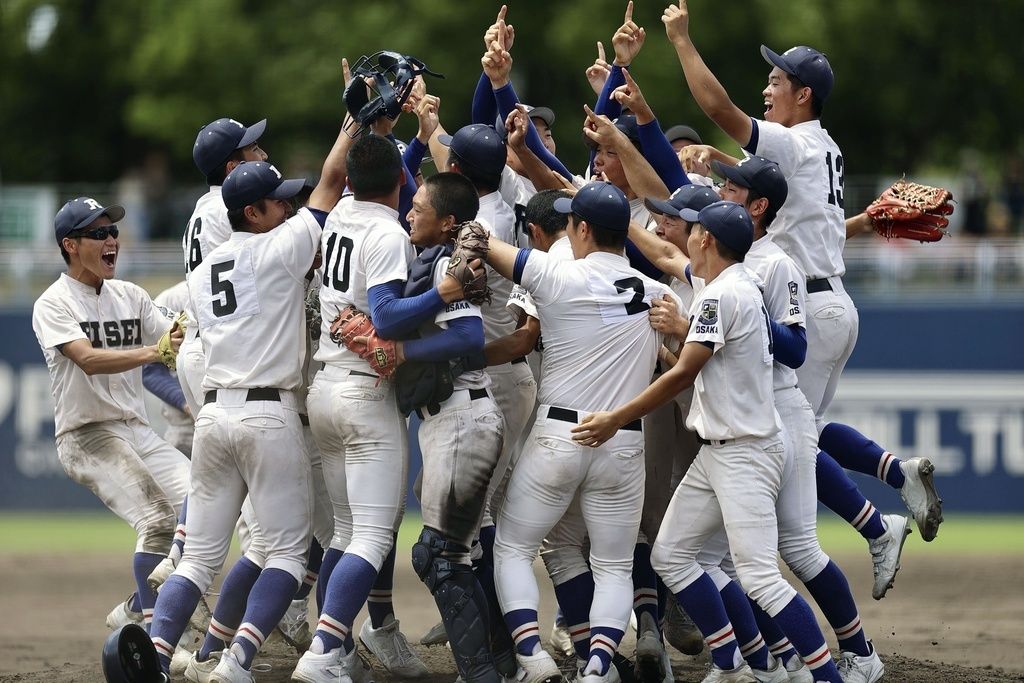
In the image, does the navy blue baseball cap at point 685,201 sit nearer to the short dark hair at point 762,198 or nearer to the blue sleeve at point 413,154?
the short dark hair at point 762,198

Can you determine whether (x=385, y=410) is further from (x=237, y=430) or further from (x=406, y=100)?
(x=406, y=100)

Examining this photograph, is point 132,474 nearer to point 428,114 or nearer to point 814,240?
point 428,114

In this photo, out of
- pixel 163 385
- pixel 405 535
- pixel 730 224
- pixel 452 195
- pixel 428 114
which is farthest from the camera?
pixel 405 535

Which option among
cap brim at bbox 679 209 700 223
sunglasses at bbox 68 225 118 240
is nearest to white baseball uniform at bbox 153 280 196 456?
sunglasses at bbox 68 225 118 240

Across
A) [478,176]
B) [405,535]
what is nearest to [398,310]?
[478,176]

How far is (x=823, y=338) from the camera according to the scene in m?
7.81

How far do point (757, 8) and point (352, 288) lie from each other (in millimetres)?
15158

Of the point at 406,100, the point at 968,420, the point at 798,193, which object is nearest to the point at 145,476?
the point at 406,100

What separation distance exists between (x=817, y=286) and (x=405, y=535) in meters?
7.91

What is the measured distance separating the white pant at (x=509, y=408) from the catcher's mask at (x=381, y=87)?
1526 mm

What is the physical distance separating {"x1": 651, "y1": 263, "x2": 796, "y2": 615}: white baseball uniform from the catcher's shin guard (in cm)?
130

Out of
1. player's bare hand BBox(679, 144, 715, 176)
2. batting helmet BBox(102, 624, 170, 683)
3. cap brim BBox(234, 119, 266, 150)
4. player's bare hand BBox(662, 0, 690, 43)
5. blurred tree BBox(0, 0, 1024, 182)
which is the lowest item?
batting helmet BBox(102, 624, 170, 683)

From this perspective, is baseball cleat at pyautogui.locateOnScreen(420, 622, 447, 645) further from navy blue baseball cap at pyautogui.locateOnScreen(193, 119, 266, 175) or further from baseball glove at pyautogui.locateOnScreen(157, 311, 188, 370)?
navy blue baseball cap at pyautogui.locateOnScreen(193, 119, 266, 175)

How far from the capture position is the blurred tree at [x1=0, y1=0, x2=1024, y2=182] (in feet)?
68.3
